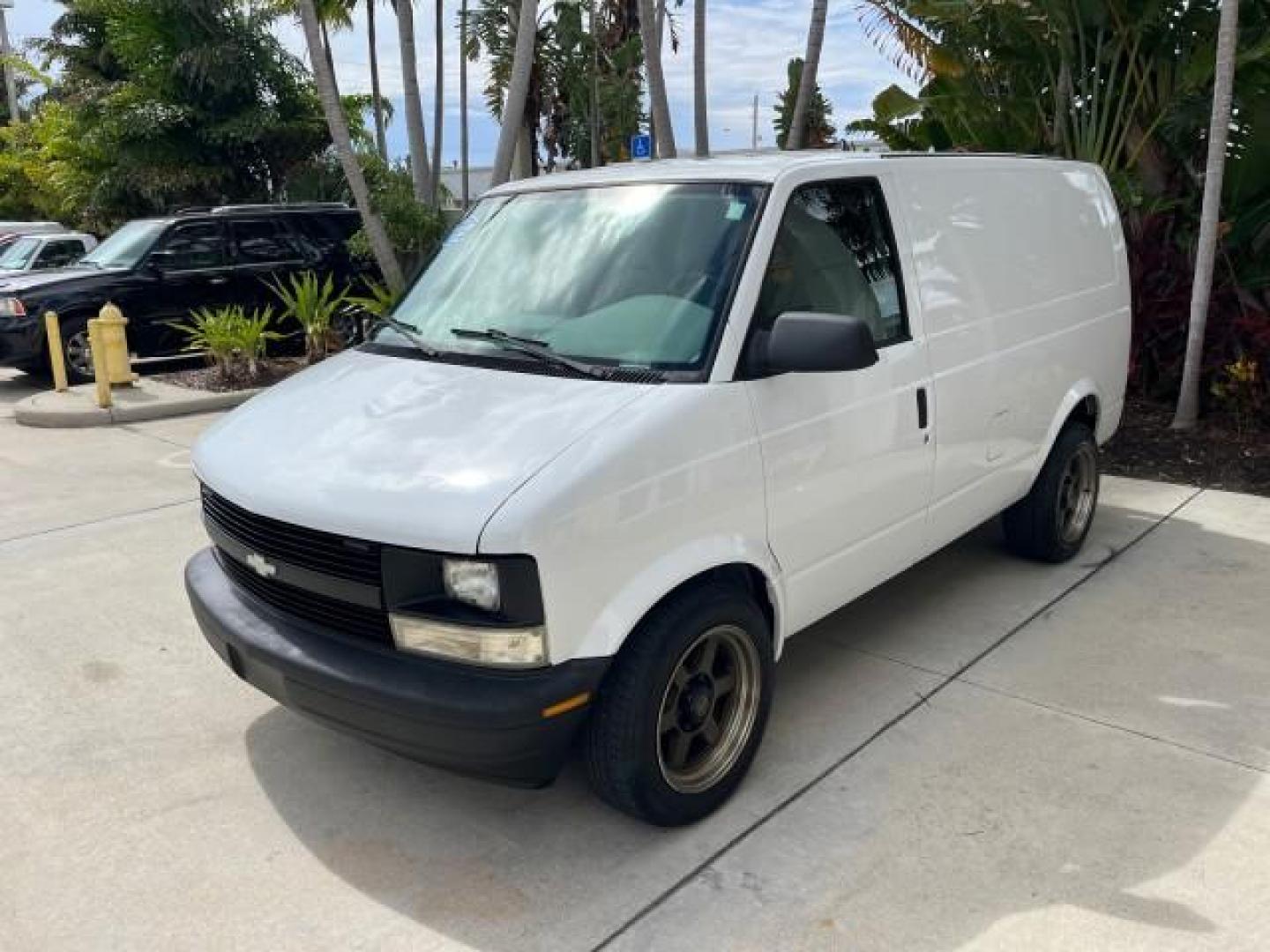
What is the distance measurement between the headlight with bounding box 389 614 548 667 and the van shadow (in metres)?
0.71

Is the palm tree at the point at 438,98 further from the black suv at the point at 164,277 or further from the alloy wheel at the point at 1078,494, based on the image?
the alloy wheel at the point at 1078,494

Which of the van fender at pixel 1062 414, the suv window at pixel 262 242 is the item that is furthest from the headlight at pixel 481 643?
the suv window at pixel 262 242

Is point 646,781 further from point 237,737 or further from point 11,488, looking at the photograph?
point 11,488

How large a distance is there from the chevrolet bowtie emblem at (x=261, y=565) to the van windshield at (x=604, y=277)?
3.10 ft

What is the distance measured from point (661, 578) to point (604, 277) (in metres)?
1.11

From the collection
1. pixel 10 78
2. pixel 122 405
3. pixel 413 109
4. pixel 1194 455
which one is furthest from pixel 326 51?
pixel 10 78

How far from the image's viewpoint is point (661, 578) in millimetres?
2875

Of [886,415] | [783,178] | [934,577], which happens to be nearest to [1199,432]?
[934,577]

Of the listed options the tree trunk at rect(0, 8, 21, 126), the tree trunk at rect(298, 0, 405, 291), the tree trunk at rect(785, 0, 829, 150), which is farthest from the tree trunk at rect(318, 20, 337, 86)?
the tree trunk at rect(0, 8, 21, 126)

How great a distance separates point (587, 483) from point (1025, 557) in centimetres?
337

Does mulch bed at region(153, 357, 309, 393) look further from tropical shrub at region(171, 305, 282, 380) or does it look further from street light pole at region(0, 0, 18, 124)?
street light pole at region(0, 0, 18, 124)

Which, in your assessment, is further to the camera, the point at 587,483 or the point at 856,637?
the point at 856,637

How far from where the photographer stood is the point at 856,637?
14.7 feet

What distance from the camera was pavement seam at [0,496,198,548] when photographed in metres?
6.05
